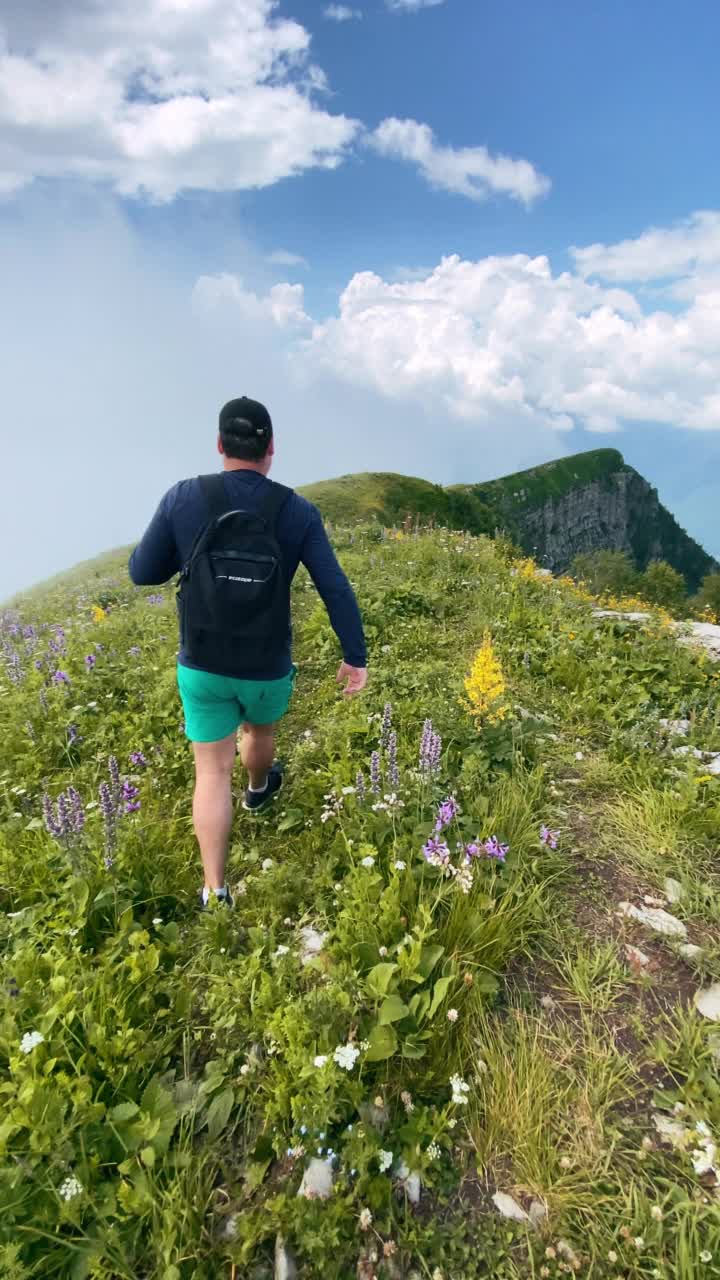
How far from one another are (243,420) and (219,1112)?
139 inches

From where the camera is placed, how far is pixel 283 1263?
214 cm

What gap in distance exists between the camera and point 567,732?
18.8 ft

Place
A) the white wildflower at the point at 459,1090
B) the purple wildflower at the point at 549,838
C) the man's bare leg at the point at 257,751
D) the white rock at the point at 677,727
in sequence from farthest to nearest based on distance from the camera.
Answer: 1. the white rock at the point at 677,727
2. the man's bare leg at the point at 257,751
3. the purple wildflower at the point at 549,838
4. the white wildflower at the point at 459,1090

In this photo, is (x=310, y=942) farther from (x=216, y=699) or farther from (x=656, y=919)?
(x=656, y=919)

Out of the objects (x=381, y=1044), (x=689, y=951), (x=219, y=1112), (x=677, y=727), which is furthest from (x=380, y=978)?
(x=677, y=727)

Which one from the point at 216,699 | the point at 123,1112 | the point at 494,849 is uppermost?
the point at 216,699

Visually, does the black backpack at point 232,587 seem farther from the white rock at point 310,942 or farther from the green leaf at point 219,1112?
the green leaf at point 219,1112

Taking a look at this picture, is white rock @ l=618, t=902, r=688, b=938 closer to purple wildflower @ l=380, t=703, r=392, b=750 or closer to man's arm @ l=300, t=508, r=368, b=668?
purple wildflower @ l=380, t=703, r=392, b=750

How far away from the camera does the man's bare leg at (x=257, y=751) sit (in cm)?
442

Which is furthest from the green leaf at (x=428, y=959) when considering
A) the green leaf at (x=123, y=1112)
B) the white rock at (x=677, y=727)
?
the white rock at (x=677, y=727)

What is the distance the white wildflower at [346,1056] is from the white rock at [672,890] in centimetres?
235

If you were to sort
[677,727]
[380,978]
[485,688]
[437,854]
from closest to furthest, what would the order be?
[380,978], [437,854], [485,688], [677,727]

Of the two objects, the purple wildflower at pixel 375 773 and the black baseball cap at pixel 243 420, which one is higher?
the black baseball cap at pixel 243 420

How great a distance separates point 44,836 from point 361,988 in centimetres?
273
